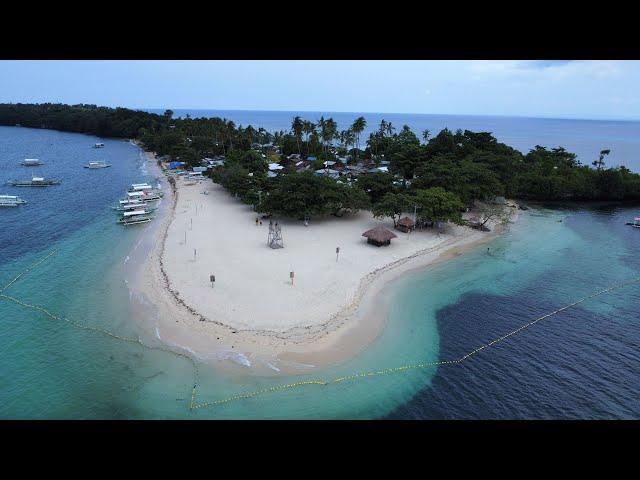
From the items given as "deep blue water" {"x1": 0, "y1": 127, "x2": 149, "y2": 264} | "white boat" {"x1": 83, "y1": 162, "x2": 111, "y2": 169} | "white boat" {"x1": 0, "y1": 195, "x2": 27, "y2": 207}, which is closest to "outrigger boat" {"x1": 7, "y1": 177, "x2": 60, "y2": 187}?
"deep blue water" {"x1": 0, "y1": 127, "x2": 149, "y2": 264}

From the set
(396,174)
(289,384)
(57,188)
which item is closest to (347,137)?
(396,174)

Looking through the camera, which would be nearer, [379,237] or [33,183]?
[379,237]

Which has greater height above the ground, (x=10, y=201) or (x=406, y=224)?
(x=406, y=224)

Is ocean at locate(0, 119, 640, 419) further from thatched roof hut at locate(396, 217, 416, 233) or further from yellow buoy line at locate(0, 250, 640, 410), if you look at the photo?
thatched roof hut at locate(396, 217, 416, 233)

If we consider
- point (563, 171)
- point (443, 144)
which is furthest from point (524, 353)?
point (563, 171)

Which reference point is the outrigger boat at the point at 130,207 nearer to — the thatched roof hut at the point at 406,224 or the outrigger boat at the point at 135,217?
the outrigger boat at the point at 135,217

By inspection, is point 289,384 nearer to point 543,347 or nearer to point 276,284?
point 276,284

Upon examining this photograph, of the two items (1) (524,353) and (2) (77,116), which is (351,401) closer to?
(1) (524,353)
